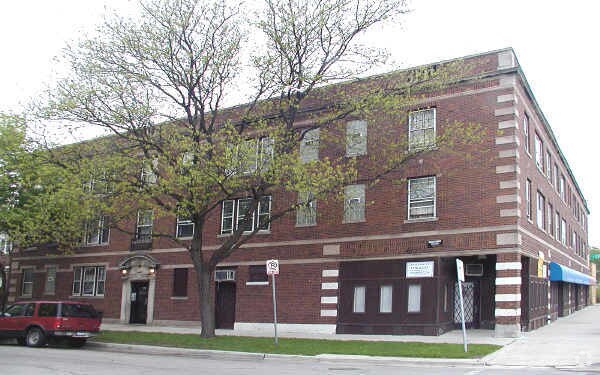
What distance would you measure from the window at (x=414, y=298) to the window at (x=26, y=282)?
24563mm

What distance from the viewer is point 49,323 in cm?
2189

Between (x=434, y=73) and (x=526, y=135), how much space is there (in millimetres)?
5758

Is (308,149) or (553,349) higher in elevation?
(308,149)

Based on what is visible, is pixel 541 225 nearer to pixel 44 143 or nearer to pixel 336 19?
pixel 336 19

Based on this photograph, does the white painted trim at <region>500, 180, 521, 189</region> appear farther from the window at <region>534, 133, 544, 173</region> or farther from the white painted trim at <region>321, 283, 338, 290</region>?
the white painted trim at <region>321, 283, 338, 290</region>

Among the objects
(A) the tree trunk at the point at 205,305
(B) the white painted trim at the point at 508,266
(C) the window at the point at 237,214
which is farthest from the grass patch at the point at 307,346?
(C) the window at the point at 237,214

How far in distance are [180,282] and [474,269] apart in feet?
46.4

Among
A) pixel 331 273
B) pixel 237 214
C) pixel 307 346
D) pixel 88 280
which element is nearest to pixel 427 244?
pixel 331 273

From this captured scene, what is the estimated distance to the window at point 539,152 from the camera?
2681 centimetres

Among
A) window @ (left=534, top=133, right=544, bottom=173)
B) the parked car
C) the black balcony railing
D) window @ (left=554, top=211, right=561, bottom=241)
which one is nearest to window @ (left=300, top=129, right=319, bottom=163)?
window @ (left=534, top=133, right=544, bottom=173)

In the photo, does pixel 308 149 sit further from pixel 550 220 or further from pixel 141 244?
pixel 550 220

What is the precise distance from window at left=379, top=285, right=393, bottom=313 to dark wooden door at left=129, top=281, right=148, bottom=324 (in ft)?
43.8

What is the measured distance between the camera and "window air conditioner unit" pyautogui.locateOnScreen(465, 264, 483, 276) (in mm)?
24078

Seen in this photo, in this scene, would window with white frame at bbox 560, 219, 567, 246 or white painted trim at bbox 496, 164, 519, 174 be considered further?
window with white frame at bbox 560, 219, 567, 246
